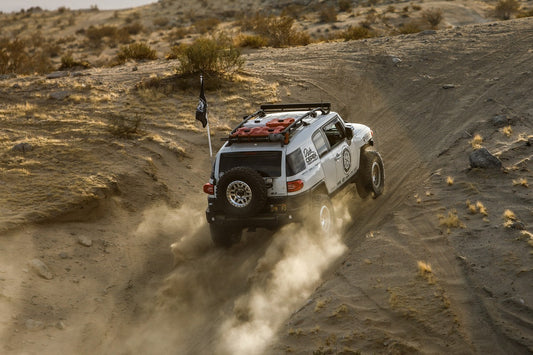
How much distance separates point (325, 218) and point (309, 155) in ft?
3.70

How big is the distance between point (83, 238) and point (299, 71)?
39.6ft

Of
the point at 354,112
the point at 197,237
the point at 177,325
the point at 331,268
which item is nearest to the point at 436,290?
the point at 331,268

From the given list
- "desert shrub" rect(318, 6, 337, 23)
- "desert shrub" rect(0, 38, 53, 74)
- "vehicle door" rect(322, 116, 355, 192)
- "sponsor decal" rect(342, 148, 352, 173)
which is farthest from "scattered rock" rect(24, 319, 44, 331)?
"desert shrub" rect(318, 6, 337, 23)

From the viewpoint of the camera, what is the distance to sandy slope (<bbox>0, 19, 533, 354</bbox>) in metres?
8.30

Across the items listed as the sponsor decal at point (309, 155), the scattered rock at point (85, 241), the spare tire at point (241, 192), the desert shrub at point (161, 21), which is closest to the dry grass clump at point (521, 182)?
the sponsor decal at point (309, 155)

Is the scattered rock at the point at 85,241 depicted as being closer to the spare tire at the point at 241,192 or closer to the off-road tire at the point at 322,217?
the spare tire at the point at 241,192

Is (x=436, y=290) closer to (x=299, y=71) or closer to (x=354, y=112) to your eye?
(x=354, y=112)

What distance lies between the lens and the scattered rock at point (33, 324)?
892 cm

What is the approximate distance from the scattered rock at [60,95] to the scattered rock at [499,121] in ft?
39.1

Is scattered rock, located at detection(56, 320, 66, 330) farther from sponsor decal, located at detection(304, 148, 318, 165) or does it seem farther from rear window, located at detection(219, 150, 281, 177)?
sponsor decal, located at detection(304, 148, 318, 165)

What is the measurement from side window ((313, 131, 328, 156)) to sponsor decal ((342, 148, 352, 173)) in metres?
0.62

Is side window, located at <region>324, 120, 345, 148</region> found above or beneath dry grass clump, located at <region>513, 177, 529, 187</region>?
above

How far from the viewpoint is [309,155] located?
10539 mm

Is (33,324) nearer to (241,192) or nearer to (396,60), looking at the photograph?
(241,192)
